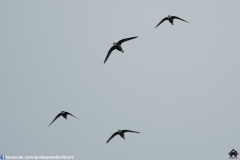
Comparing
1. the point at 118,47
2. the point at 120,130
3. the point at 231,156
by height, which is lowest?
the point at 231,156

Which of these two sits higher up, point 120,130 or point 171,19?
point 171,19

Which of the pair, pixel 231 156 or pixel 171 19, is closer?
pixel 231 156

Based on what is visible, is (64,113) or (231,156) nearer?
(231,156)

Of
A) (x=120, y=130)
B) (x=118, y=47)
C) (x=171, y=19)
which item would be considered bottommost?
(x=120, y=130)

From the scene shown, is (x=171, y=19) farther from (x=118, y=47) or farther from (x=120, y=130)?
(x=120, y=130)

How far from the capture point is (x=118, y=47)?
62.4 meters

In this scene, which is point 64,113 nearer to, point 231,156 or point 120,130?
point 120,130

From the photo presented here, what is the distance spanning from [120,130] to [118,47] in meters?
12.7

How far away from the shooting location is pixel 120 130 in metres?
61.9

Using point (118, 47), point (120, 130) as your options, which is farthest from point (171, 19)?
point (120, 130)

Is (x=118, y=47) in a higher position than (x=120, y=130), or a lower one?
higher

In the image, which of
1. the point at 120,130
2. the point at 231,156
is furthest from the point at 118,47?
the point at 231,156

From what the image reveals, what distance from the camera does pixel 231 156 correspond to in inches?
2431

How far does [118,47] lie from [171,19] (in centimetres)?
1269
